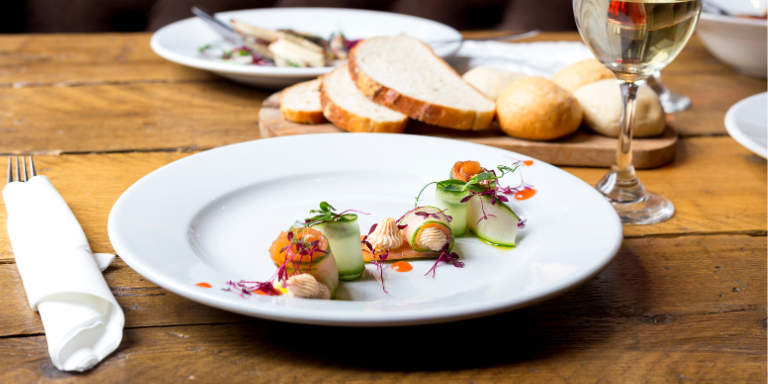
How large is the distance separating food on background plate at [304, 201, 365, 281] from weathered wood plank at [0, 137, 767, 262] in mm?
337

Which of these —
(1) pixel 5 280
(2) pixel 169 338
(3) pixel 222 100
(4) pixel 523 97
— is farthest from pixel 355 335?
(3) pixel 222 100

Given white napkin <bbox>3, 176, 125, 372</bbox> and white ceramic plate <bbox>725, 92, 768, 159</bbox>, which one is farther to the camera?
white ceramic plate <bbox>725, 92, 768, 159</bbox>

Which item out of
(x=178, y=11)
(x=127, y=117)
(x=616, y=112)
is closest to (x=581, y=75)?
(x=616, y=112)

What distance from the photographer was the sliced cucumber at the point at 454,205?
778 mm

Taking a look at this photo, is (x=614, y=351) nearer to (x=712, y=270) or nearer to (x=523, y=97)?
(x=712, y=270)

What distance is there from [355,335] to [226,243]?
0.24 m

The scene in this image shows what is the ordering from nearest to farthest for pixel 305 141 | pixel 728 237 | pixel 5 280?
1. pixel 5 280
2. pixel 728 237
3. pixel 305 141

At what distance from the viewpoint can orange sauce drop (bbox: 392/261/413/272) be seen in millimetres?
712

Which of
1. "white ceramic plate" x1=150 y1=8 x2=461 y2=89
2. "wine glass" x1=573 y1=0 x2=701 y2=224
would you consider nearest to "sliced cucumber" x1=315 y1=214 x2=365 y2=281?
"wine glass" x1=573 y1=0 x2=701 y2=224

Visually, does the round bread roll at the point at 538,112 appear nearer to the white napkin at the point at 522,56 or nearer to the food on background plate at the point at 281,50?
the white napkin at the point at 522,56

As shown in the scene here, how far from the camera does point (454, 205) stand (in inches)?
30.7

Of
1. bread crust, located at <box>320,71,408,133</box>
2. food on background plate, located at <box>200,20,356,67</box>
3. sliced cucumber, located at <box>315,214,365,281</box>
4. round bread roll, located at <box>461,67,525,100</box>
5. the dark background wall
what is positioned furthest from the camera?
the dark background wall

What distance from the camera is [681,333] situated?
2.10 ft

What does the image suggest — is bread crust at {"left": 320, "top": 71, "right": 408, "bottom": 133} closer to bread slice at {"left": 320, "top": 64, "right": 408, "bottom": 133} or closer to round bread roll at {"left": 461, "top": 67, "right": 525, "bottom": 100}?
bread slice at {"left": 320, "top": 64, "right": 408, "bottom": 133}
